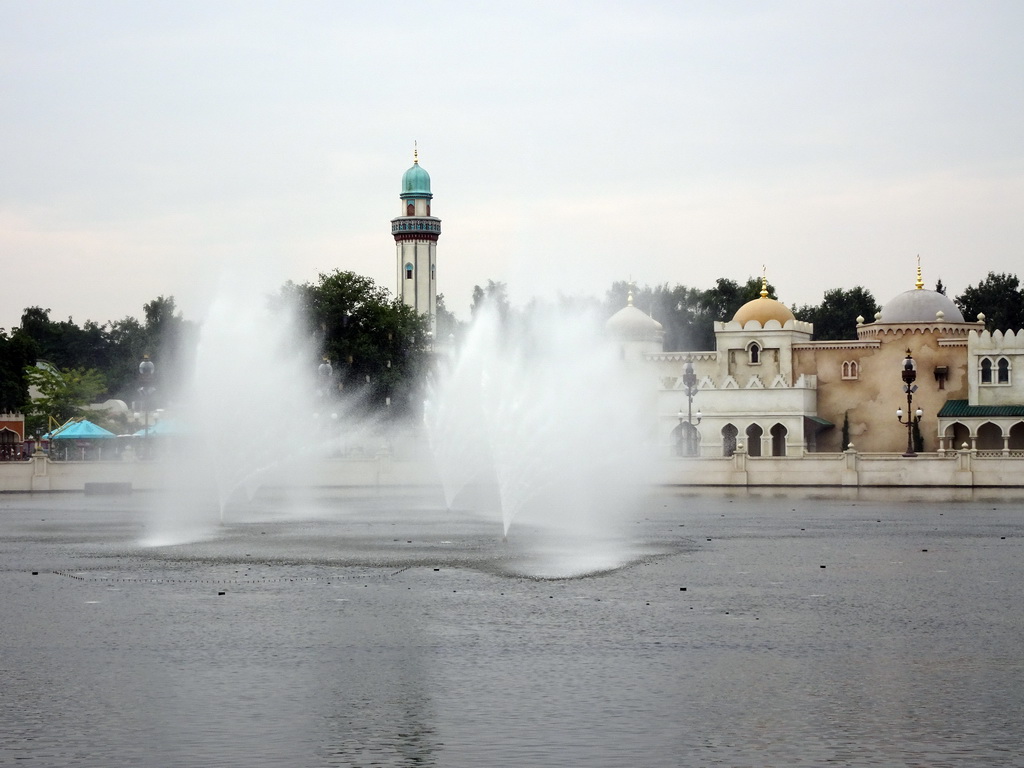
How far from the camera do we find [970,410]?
7600 cm

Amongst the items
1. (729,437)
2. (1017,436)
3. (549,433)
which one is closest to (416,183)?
(729,437)

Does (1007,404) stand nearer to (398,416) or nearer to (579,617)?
(398,416)

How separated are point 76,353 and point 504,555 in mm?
118090

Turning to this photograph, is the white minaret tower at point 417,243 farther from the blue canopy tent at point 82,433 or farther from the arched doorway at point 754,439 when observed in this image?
the blue canopy tent at point 82,433

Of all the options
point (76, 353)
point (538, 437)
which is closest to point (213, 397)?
point (538, 437)

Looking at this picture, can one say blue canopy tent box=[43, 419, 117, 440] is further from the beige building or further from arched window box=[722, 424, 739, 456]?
arched window box=[722, 424, 739, 456]

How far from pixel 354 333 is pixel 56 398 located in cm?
2405

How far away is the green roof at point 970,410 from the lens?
7475cm

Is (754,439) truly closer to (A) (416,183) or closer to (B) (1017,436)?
(B) (1017,436)

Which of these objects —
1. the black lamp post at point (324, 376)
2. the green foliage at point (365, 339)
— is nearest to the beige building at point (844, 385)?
the green foliage at point (365, 339)

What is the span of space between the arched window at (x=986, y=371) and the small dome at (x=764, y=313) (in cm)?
1090

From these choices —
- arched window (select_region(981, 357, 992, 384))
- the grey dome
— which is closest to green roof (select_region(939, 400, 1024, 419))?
arched window (select_region(981, 357, 992, 384))

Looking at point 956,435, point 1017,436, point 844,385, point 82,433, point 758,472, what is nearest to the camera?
point 758,472

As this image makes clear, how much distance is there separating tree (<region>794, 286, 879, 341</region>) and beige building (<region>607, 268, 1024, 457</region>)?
28.2 meters
